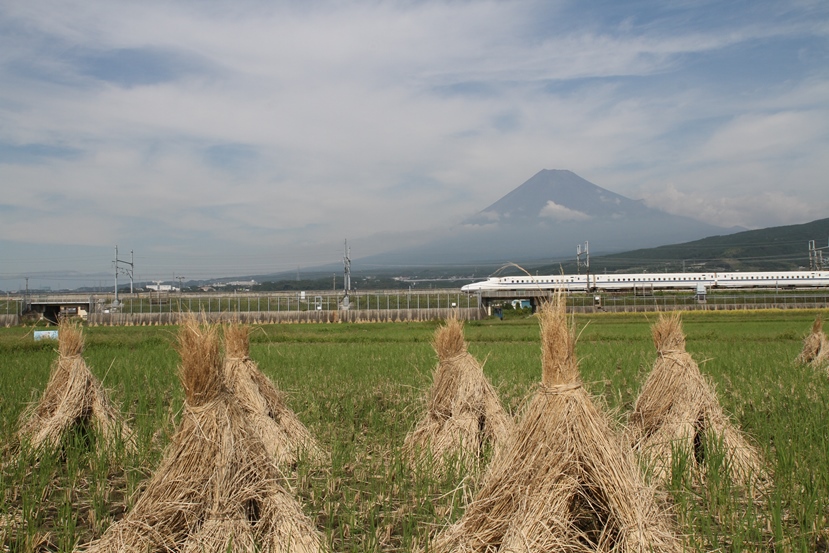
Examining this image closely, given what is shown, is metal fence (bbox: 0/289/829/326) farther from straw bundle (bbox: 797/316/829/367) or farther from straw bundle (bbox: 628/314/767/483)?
straw bundle (bbox: 628/314/767/483)

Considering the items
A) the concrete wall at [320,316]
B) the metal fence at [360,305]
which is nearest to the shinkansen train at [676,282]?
the metal fence at [360,305]

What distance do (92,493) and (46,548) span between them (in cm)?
102

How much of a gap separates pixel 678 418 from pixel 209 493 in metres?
5.08

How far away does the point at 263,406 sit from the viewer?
312 inches

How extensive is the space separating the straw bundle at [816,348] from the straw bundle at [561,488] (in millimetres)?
12121

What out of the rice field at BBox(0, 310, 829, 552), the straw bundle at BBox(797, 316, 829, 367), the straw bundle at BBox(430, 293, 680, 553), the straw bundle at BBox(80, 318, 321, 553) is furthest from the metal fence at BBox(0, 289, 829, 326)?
the straw bundle at BBox(430, 293, 680, 553)

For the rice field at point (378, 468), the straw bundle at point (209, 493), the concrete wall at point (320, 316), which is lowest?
the concrete wall at point (320, 316)

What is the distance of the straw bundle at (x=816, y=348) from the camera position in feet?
47.0

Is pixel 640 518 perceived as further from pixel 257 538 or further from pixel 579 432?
pixel 257 538

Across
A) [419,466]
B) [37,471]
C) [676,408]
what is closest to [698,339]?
[676,408]

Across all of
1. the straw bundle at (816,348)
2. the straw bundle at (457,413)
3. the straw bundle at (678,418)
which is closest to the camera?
the straw bundle at (678,418)

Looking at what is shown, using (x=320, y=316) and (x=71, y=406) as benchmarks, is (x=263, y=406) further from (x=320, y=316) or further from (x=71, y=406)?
(x=320, y=316)

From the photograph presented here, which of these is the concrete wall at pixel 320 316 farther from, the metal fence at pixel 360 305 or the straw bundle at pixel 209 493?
the straw bundle at pixel 209 493

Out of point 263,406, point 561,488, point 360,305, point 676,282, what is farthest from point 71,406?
point 676,282
